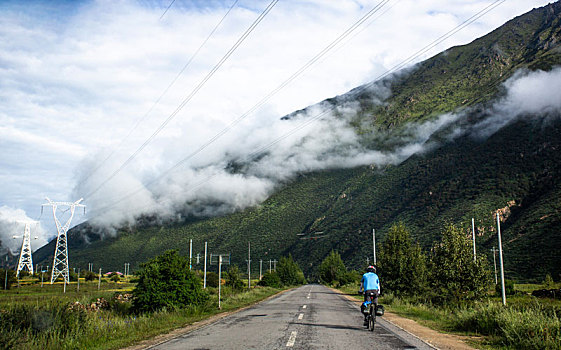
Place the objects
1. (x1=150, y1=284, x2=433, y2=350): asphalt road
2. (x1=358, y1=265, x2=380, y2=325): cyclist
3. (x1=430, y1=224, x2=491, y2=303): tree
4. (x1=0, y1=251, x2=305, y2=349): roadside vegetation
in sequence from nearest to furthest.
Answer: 1. (x1=150, y1=284, x2=433, y2=350): asphalt road
2. (x1=0, y1=251, x2=305, y2=349): roadside vegetation
3. (x1=358, y1=265, x2=380, y2=325): cyclist
4. (x1=430, y1=224, x2=491, y2=303): tree

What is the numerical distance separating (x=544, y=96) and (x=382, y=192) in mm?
62662

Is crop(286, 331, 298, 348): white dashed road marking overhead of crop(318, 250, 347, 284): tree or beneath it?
overhead

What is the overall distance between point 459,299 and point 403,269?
1420 cm

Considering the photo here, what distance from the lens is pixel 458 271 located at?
27.4 meters

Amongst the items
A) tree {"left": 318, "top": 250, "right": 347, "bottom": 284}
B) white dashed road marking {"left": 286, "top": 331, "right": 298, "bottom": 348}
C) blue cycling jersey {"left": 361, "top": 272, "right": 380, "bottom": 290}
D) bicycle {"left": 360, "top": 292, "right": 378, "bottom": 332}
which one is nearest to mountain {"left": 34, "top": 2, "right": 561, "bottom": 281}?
tree {"left": 318, "top": 250, "right": 347, "bottom": 284}

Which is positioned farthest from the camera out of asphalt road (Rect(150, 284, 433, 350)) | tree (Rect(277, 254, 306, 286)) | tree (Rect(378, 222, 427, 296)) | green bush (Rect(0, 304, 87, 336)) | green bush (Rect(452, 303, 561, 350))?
tree (Rect(277, 254, 306, 286))

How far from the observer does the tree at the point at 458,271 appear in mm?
26812

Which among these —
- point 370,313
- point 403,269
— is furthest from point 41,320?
point 403,269

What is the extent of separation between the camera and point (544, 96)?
131875mm

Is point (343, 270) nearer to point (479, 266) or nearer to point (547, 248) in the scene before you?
point (547, 248)

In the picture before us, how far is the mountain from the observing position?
74.4 m

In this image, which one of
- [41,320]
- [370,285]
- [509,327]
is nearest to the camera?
[509,327]

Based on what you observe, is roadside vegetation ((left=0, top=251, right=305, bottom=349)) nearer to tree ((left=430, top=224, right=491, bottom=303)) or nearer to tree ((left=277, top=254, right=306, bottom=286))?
tree ((left=430, top=224, right=491, bottom=303))

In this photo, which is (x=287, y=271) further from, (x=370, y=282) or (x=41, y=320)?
(x=41, y=320)
